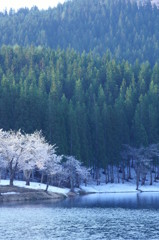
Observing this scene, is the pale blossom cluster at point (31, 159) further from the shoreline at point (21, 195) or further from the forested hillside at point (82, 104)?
the forested hillside at point (82, 104)

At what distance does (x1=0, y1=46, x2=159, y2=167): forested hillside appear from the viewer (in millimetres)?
109438

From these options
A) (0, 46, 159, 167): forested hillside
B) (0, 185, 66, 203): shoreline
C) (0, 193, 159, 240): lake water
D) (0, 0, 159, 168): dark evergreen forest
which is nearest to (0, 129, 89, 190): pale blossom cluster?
(0, 185, 66, 203): shoreline

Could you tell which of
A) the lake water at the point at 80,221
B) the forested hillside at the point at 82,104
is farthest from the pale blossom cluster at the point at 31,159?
the lake water at the point at 80,221

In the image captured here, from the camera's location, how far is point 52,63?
182 metres

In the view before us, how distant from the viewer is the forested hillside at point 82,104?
109 meters

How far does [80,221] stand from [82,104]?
75.5 metres

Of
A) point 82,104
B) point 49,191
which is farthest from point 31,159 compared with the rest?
point 82,104

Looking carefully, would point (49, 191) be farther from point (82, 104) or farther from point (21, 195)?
point (82, 104)

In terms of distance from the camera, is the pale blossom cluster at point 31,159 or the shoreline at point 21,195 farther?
the pale blossom cluster at point 31,159

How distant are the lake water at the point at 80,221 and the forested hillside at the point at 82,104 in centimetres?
3457

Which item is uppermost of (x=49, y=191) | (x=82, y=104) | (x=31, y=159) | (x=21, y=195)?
(x=82, y=104)

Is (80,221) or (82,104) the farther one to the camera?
(82,104)

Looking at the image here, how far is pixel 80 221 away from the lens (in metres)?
57.1

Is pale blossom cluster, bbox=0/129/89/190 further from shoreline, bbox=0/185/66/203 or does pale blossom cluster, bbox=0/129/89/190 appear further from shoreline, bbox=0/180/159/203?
shoreline, bbox=0/185/66/203
